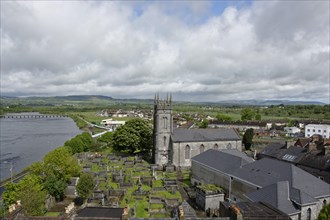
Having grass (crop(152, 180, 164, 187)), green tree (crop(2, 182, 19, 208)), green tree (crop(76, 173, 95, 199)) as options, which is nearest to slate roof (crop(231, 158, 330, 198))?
grass (crop(152, 180, 164, 187))

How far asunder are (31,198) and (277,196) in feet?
65.1

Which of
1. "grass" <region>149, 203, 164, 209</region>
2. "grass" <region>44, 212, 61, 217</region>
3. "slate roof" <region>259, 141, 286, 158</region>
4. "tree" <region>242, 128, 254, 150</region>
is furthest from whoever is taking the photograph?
"tree" <region>242, 128, 254, 150</region>

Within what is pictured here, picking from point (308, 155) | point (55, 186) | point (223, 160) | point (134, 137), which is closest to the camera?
point (55, 186)

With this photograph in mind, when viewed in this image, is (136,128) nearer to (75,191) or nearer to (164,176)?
(164,176)

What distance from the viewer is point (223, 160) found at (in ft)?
103

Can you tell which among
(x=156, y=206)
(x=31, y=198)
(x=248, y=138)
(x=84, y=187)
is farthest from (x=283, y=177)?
(x=248, y=138)

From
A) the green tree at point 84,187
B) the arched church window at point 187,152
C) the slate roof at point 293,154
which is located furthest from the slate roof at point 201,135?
the green tree at point 84,187

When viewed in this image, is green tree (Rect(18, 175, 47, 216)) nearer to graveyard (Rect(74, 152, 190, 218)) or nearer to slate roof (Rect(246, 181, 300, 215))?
graveyard (Rect(74, 152, 190, 218))

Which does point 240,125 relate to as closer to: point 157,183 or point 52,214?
point 157,183

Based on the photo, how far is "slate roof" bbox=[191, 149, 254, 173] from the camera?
29.0m

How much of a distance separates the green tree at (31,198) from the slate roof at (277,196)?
17819 millimetres

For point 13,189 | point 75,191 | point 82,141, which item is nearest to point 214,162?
point 75,191

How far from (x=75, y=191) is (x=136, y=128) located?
22777 millimetres

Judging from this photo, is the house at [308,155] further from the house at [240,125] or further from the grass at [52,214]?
the house at [240,125]
